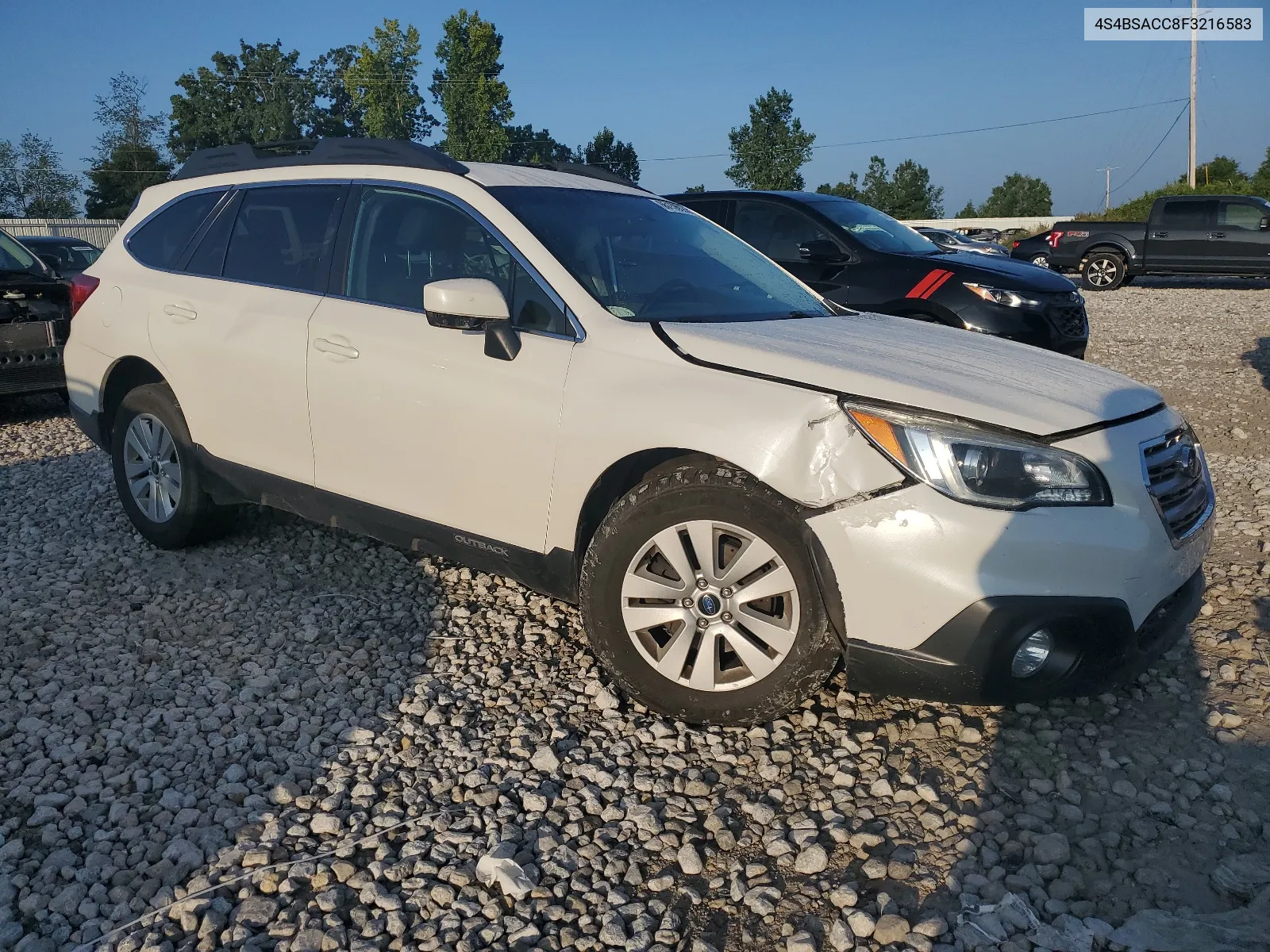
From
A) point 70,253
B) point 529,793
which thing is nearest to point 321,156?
point 529,793

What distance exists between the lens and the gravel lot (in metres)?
2.40

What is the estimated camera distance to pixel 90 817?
2.80 m

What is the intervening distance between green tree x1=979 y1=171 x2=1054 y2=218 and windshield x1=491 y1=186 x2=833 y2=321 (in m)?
87.2

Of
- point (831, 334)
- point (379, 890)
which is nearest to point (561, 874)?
point (379, 890)

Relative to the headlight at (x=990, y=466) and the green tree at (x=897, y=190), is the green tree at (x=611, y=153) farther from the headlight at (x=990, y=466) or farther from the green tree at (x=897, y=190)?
the headlight at (x=990, y=466)

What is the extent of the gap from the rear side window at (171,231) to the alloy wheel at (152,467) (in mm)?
778

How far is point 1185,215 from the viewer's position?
20.1m

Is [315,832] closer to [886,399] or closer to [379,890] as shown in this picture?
[379,890]

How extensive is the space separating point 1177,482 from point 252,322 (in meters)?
3.56

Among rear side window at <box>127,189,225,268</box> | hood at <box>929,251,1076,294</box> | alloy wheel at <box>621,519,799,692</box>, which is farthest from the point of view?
hood at <box>929,251,1076,294</box>

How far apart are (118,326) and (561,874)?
369 cm

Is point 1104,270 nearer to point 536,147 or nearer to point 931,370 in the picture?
point 931,370

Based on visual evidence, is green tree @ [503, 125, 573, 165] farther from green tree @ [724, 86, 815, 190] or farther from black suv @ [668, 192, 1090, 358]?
black suv @ [668, 192, 1090, 358]

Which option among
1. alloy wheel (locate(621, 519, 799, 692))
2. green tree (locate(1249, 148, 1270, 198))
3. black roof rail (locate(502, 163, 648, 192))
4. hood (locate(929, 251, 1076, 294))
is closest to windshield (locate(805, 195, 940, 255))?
hood (locate(929, 251, 1076, 294))
